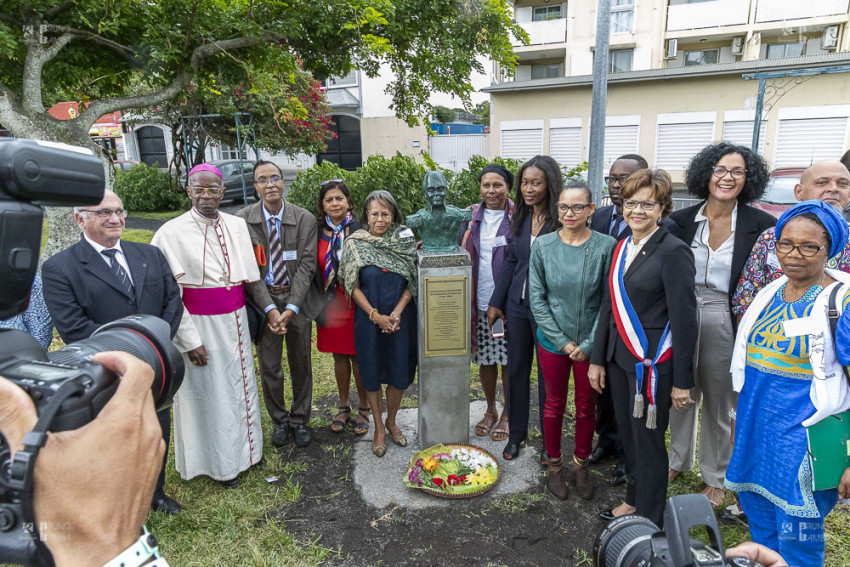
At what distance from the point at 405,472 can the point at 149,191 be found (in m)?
14.4

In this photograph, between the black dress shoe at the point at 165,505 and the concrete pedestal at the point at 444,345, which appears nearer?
the black dress shoe at the point at 165,505

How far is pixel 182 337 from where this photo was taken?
3201 millimetres

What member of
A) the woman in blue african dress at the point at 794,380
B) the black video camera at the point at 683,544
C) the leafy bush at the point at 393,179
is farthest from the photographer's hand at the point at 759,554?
the leafy bush at the point at 393,179

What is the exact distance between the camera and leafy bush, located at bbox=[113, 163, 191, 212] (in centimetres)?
1511

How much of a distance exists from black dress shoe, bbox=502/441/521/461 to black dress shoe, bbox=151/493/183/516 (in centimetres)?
216

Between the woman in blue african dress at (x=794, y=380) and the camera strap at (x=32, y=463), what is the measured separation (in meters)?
2.46

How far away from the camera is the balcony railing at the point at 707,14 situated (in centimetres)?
1720

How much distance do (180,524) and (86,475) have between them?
8.40 ft

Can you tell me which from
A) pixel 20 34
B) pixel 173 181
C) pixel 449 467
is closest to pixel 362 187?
pixel 20 34

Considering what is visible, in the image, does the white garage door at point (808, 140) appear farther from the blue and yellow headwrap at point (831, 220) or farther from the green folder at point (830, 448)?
the green folder at point (830, 448)

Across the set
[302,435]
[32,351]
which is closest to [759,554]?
[32,351]

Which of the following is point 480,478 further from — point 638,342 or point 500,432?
point 638,342

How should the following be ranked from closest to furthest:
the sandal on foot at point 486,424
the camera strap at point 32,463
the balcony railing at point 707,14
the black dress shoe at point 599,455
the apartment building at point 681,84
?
the camera strap at point 32,463 < the black dress shoe at point 599,455 < the sandal on foot at point 486,424 < the apartment building at point 681,84 < the balcony railing at point 707,14

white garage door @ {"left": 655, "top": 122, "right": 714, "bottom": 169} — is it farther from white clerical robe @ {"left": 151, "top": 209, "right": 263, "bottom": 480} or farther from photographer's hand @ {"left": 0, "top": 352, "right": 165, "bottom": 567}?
photographer's hand @ {"left": 0, "top": 352, "right": 165, "bottom": 567}
